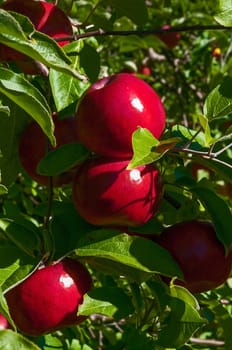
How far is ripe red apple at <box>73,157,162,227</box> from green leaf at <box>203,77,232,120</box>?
0.14 metres

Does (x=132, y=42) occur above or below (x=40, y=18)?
below

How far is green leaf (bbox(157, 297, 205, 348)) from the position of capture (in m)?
1.22

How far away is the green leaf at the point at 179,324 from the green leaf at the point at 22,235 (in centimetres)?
25

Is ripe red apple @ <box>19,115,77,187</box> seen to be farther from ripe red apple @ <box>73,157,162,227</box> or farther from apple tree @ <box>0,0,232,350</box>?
ripe red apple @ <box>73,157,162,227</box>

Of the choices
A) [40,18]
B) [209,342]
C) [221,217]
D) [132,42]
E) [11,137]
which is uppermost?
[40,18]

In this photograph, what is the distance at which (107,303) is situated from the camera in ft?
4.29

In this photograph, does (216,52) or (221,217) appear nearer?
(221,217)

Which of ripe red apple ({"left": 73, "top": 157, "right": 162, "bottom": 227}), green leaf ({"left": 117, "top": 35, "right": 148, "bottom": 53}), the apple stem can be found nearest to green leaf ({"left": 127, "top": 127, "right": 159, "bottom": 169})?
ripe red apple ({"left": 73, "top": 157, "right": 162, "bottom": 227})

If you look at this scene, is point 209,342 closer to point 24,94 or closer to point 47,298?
point 47,298

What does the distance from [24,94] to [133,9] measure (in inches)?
27.2

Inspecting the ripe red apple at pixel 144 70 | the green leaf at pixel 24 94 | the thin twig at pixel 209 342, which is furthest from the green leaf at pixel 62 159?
the ripe red apple at pixel 144 70

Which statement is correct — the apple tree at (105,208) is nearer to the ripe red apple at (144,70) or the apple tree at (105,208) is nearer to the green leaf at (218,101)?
the green leaf at (218,101)

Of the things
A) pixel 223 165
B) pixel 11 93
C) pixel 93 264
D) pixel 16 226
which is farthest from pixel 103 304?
pixel 11 93

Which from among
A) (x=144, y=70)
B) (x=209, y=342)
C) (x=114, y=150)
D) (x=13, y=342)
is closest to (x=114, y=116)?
(x=114, y=150)
